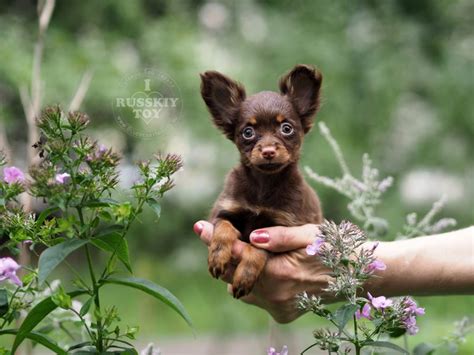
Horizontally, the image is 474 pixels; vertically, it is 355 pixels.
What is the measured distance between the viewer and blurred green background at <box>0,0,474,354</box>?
8039 millimetres

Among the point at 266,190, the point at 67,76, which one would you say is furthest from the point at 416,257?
the point at 67,76

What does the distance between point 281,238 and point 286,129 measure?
1.17 feet

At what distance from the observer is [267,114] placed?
2480 millimetres

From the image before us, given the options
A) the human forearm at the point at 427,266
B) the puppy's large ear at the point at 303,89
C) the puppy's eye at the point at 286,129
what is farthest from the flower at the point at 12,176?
the human forearm at the point at 427,266

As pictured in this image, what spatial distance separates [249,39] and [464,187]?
130 inches

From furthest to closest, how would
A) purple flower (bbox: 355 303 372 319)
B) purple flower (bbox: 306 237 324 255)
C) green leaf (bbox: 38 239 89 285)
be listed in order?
purple flower (bbox: 355 303 372 319), purple flower (bbox: 306 237 324 255), green leaf (bbox: 38 239 89 285)

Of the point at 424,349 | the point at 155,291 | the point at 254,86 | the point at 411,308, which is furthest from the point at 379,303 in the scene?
the point at 254,86

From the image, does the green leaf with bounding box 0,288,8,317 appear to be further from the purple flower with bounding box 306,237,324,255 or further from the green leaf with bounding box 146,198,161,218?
the purple flower with bounding box 306,237,324,255

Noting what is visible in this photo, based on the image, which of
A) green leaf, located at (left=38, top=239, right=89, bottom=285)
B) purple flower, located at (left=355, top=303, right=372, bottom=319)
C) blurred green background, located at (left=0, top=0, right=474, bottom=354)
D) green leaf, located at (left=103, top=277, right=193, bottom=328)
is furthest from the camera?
blurred green background, located at (left=0, top=0, right=474, bottom=354)

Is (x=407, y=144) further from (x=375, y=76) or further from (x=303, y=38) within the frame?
(x=303, y=38)

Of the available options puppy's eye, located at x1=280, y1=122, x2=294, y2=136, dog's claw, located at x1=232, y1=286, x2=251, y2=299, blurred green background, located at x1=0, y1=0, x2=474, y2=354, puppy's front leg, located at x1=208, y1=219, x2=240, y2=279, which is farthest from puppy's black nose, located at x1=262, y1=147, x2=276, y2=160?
blurred green background, located at x1=0, y1=0, x2=474, y2=354

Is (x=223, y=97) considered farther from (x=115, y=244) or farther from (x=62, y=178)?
(x=62, y=178)

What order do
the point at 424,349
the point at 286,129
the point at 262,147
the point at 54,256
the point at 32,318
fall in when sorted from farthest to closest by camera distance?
the point at 286,129
the point at 262,147
the point at 424,349
the point at 32,318
the point at 54,256

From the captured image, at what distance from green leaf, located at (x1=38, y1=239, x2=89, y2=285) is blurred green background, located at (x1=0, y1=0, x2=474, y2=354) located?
5.86 metres
